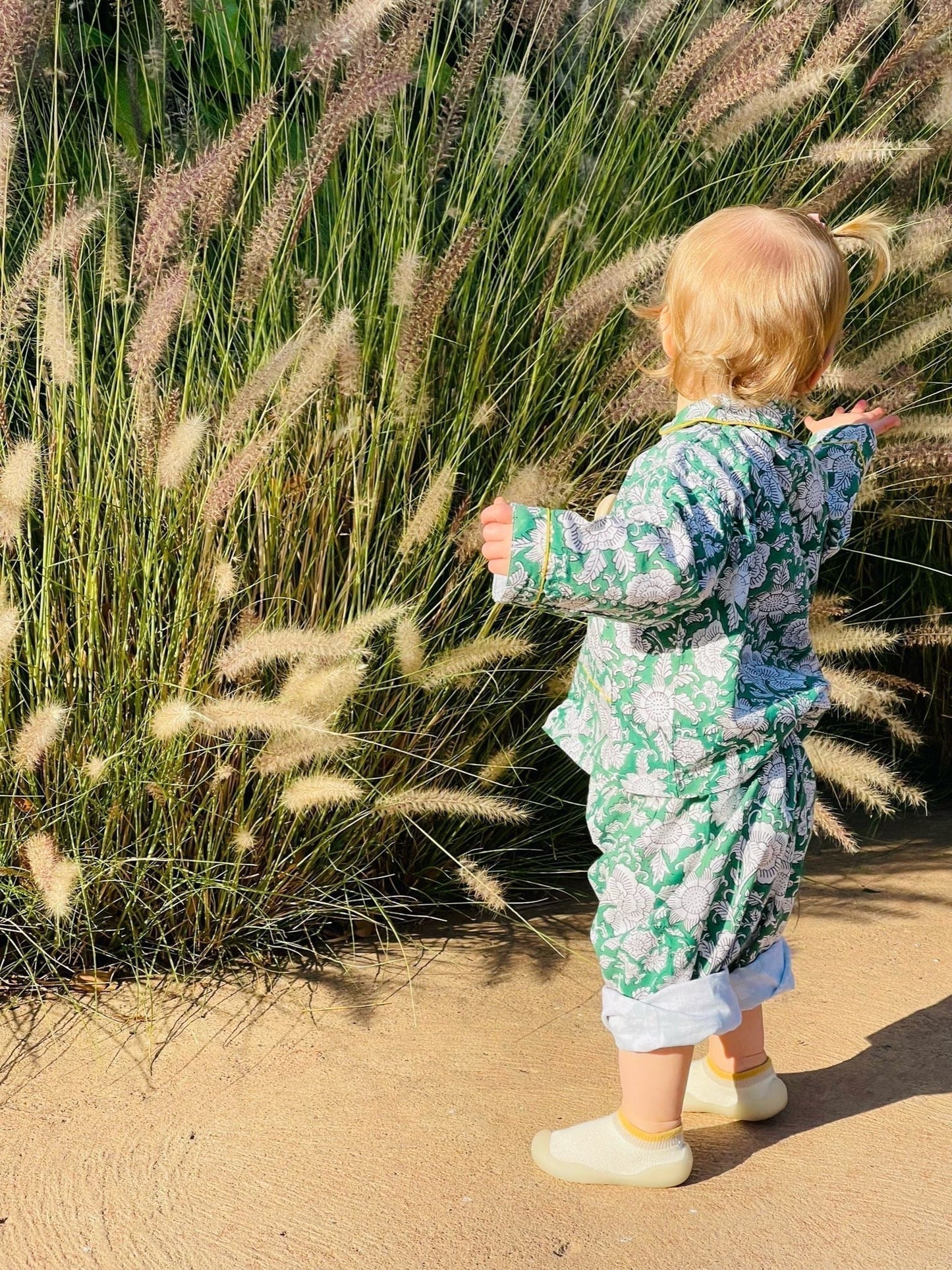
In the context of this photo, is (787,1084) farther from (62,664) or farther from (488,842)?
(62,664)

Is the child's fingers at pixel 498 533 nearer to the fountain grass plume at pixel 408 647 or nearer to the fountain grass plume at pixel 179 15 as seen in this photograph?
the fountain grass plume at pixel 408 647

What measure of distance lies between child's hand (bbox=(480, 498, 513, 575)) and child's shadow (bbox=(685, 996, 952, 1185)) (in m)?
0.92

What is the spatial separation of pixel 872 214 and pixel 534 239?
72 cm

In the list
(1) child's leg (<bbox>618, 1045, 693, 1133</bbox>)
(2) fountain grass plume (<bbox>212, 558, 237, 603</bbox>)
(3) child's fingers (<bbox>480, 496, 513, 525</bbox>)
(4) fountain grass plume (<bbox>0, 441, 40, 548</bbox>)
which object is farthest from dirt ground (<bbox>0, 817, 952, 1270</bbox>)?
(3) child's fingers (<bbox>480, 496, 513, 525</bbox>)

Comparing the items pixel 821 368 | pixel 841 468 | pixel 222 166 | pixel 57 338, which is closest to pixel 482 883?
pixel 841 468

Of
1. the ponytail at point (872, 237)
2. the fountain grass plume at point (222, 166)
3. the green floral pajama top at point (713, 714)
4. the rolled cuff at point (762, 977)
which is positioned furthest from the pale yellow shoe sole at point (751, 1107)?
the fountain grass plume at point (222, 166)

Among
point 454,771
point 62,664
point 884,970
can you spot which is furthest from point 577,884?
point 62,664

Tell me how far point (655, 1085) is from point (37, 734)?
3.35 ft

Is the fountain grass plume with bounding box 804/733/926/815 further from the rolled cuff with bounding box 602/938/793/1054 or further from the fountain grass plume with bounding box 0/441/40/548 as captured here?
the fountain grass plume with bounding box 0/441/40/548

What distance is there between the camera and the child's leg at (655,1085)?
1789 millimetres

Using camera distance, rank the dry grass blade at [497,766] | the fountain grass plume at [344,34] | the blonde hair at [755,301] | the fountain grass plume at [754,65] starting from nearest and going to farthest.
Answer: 1. the blonde hair at [755,301]
2. the fountain grass plume at [344,34]
3. the fountain grass plume at [754,65]
4. the dry grass blade at [497,766]

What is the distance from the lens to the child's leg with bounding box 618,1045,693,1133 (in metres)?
1.79

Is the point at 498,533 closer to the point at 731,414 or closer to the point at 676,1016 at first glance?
the point at 731,414

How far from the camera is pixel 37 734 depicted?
2027 millimetres
